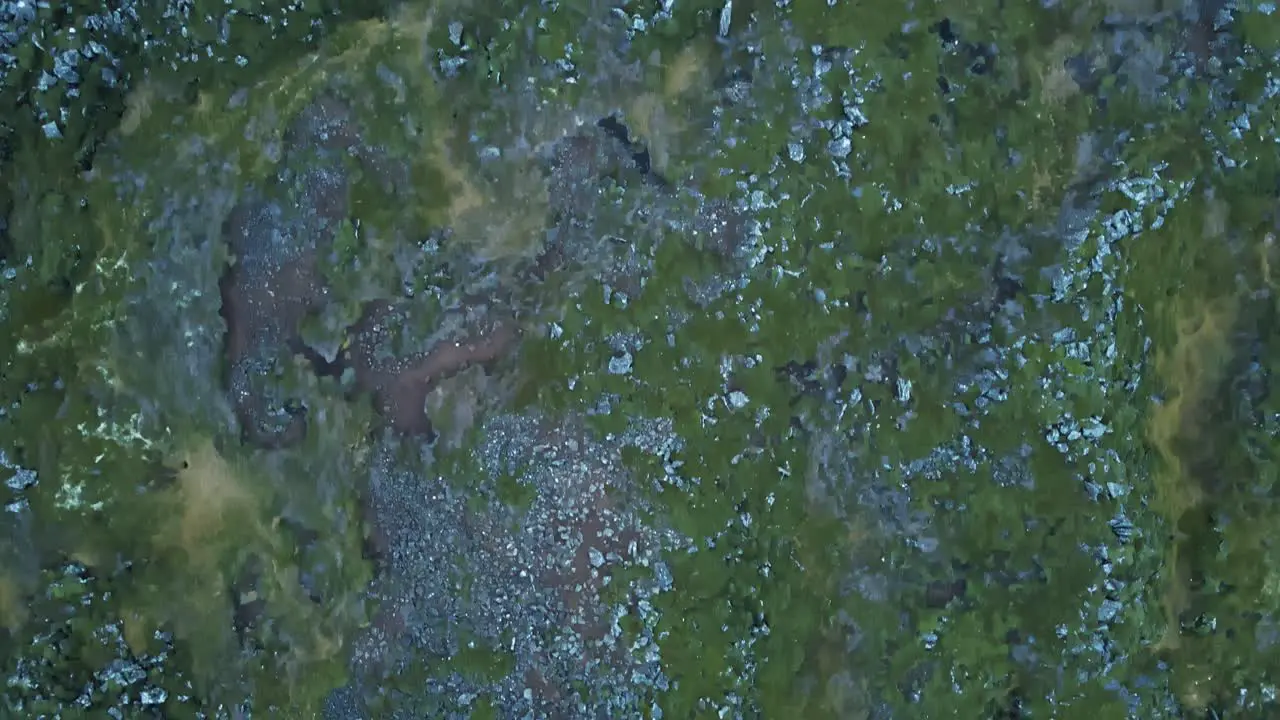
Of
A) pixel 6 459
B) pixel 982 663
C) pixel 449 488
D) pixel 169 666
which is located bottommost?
pixel 982 663

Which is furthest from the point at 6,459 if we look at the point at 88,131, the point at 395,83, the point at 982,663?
the point at 982,663

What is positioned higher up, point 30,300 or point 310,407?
point 30,300

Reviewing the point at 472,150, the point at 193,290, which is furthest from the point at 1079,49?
the point at 193,290

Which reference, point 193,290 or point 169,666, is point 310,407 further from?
point 169,666

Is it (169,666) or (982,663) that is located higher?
(169,666)

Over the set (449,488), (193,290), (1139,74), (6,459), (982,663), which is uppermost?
(1139,74)

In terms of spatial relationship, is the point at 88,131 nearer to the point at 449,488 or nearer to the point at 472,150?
the point at 472,150
